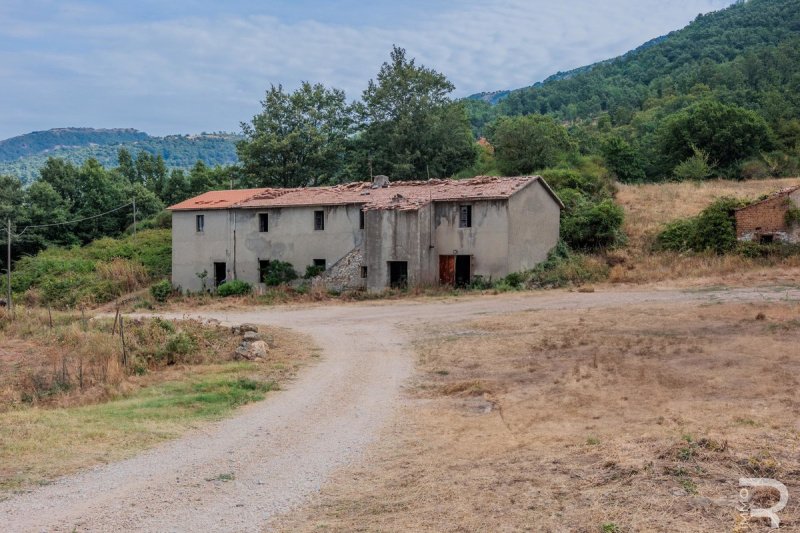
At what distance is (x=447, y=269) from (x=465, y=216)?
110 inches

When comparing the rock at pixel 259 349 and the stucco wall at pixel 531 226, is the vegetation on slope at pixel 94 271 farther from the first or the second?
the stucco wall at pixel 531 226

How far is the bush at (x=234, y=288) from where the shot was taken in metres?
37.2

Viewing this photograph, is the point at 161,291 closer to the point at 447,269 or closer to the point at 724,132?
the point at 447,269

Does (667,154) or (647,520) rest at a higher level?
(667,154)

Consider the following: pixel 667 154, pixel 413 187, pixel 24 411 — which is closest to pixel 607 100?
pixel 667 154

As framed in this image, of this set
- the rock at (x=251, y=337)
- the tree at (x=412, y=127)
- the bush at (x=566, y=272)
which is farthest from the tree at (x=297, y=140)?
the rock at (x=251, y=337)

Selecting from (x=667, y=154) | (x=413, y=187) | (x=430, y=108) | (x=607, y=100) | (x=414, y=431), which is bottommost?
(x=414, y=431)

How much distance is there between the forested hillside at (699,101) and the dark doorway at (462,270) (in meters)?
25.0

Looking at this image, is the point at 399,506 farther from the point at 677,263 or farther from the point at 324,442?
the point at 677,263

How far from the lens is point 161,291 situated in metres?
39.0

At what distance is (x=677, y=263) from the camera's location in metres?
31.8

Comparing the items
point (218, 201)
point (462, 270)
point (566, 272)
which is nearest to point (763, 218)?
point (566, 272)

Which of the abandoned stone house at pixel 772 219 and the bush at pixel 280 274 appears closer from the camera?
the abandoned stone house at pixel 772 219

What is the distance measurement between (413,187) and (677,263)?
14168mm
